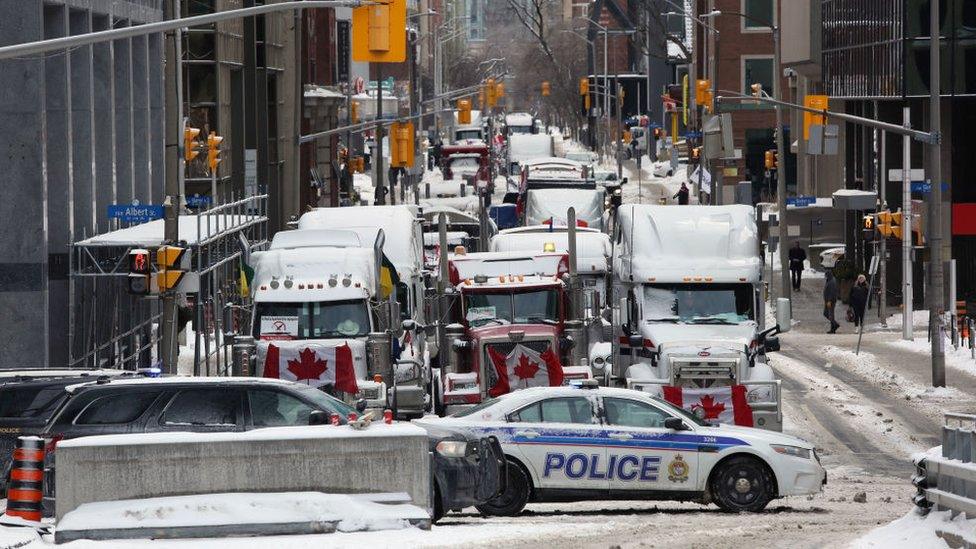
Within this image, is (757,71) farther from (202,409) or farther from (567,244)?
(202,409)

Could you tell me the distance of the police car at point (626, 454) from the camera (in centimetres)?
1958

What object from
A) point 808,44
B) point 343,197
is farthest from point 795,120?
point 343,197

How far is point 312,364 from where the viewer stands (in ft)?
87.6

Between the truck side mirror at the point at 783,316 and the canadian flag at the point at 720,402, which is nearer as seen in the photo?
the canadian flag at the point at 720,402

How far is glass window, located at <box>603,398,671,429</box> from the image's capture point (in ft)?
64.7

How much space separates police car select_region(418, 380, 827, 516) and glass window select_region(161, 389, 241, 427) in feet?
7.89

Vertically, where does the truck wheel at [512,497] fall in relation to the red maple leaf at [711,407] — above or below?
below

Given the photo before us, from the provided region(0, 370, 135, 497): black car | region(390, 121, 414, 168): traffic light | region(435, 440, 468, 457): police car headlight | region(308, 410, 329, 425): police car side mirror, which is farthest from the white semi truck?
region(390, 121, 414, 168): traffic light

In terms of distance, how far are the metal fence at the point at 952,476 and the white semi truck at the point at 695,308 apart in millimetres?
8787

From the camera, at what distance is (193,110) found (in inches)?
2099

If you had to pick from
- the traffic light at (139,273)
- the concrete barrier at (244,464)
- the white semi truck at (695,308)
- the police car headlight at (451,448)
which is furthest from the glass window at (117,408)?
the white semi truck at (695,308)

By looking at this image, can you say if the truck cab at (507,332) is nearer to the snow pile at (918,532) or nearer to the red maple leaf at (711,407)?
the red maple leaf at (711,407)

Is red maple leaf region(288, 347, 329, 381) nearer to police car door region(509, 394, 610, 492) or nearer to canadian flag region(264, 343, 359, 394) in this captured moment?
canadian flag region(264, 343, 359, 394)

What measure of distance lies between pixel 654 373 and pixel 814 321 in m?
25.5
